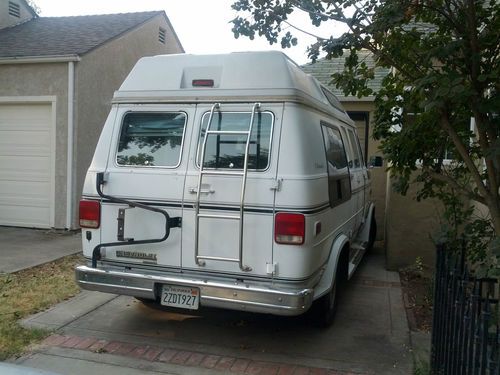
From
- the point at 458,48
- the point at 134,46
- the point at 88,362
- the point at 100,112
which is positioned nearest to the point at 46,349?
the point at 88,362

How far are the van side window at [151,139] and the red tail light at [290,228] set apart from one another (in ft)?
3.69

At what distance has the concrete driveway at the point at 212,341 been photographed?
14.2ft

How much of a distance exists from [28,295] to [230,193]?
3.26 m

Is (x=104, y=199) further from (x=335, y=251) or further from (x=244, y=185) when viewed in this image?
(x=335, y=251)

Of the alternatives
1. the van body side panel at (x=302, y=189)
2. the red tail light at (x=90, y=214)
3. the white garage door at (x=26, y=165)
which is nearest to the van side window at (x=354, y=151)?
the van body side panel at (x=302, y=189)

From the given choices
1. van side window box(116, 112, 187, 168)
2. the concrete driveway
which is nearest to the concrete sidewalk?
the concrete driveway

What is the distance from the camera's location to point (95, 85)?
10945mm

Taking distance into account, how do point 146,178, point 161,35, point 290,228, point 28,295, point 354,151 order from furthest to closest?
point 161,35, point 354,151, point 28,295, point 146,178, point 290,228

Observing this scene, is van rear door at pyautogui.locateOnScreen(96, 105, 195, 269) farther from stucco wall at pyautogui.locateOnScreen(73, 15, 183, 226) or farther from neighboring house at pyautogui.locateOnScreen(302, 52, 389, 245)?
neighboring house at pyautogui.locateOnScreen(302, 52, 389, 245)

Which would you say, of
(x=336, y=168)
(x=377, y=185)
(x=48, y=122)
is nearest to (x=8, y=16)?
(x=48, y=122)

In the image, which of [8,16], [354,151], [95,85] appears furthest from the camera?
[8,16]

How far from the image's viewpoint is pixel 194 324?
530 cm

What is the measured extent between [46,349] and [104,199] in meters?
1.46

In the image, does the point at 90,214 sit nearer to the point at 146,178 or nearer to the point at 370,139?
the point at 146,178
